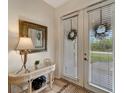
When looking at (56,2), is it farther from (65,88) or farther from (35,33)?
(65,88)

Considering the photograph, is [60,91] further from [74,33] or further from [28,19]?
[28,19]

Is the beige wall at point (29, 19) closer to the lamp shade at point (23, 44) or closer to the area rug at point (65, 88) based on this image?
the lamp shade at point (23, 44)

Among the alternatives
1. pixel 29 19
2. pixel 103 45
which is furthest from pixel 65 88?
pixel 29 19

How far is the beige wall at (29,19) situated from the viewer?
8.48 ft

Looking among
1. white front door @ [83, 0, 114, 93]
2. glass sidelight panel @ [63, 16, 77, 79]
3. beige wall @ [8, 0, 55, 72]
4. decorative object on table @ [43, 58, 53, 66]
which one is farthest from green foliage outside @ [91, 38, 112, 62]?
beige wall @ [8, 0, 55, 72]

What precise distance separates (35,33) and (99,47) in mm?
1710

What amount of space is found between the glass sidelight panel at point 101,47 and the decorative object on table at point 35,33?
1.39 m

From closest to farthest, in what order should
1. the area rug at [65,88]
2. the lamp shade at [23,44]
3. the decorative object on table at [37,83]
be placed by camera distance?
1. the lamp shade at [23,44]
2. the decorative object on table at [37,83]
3. the area rug at [65,88]

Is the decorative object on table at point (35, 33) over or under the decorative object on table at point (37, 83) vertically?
over

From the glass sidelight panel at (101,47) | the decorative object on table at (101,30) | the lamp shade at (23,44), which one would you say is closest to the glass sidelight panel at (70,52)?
the glass sidelight panel at (101,47)

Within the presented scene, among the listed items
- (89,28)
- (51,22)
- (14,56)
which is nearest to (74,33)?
(89,28)

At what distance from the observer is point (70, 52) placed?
3.77m

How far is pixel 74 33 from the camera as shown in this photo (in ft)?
11.7
